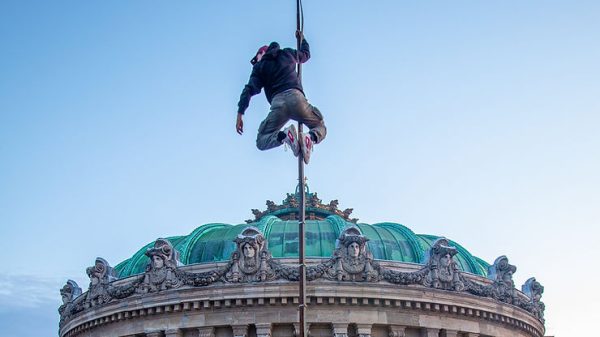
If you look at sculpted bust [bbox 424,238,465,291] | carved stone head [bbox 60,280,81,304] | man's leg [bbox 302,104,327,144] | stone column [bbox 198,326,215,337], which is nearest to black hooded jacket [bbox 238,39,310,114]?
man's leg [bbox 302,104,327,144]

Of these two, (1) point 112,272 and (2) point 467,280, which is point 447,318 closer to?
(2) point 467,280

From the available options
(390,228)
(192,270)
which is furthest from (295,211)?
(192,270)

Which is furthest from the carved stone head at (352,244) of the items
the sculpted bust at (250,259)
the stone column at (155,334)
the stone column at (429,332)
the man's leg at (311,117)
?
the man's leg at (311,117)

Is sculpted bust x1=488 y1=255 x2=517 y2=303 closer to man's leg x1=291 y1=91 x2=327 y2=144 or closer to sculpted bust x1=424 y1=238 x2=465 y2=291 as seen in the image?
sculpted bust x1=424 y1=238 x2=465 y2=291

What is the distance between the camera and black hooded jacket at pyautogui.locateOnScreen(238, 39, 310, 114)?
45.5ft

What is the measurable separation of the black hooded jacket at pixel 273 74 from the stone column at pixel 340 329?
620 inches

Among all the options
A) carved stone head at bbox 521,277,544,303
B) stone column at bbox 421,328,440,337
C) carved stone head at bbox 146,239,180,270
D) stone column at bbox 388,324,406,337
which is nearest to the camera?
stone column at bbox 388,324,406,337

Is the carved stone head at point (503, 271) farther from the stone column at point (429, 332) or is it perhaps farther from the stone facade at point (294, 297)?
the stone column at point (429, 332)

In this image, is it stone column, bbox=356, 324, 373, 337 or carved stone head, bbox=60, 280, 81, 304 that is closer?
stone column, bbox=356, 324, 373, 337

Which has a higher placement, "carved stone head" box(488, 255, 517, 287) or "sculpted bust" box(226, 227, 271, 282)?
"carved stone head" box(488, 255, 517, 287)

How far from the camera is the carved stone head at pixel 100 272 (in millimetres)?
32438

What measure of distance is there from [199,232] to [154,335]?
241 inches

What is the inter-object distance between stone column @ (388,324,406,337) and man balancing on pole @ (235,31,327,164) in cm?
1598

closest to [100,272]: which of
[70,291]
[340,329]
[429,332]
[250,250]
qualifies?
[70,291]
